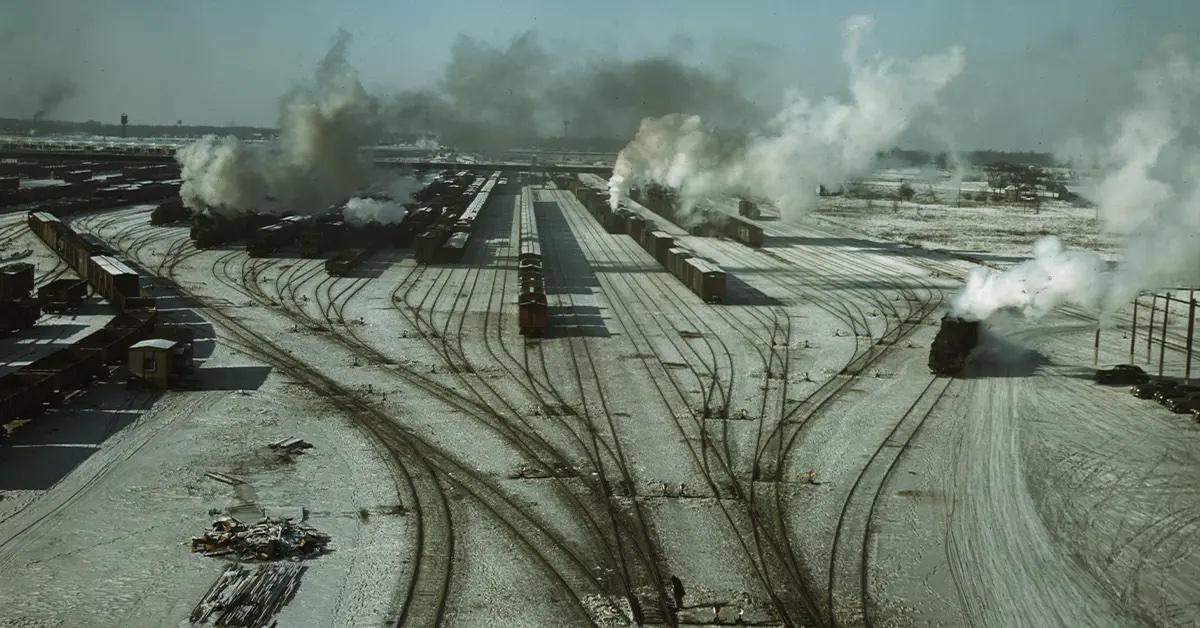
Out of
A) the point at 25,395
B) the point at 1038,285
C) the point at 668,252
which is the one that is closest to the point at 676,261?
the point at 668,252

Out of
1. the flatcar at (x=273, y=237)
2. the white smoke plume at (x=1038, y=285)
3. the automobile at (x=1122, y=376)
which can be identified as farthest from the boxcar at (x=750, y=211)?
the automobile at (x=1122, y=376)

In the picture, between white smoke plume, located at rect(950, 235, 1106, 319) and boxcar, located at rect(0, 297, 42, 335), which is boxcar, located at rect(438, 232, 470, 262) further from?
white smoke plume, located at rect(950, 235, 1106, 319)

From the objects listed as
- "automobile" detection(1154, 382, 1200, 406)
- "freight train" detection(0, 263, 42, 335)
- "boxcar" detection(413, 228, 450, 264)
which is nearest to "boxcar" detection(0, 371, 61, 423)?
"freight train" detection(0, 263, 42, 335)

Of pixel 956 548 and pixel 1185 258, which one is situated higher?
pixel 1185 258

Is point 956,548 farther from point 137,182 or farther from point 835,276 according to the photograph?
point 137,182

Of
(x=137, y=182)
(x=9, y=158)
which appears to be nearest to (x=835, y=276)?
(x=137, y=182)
